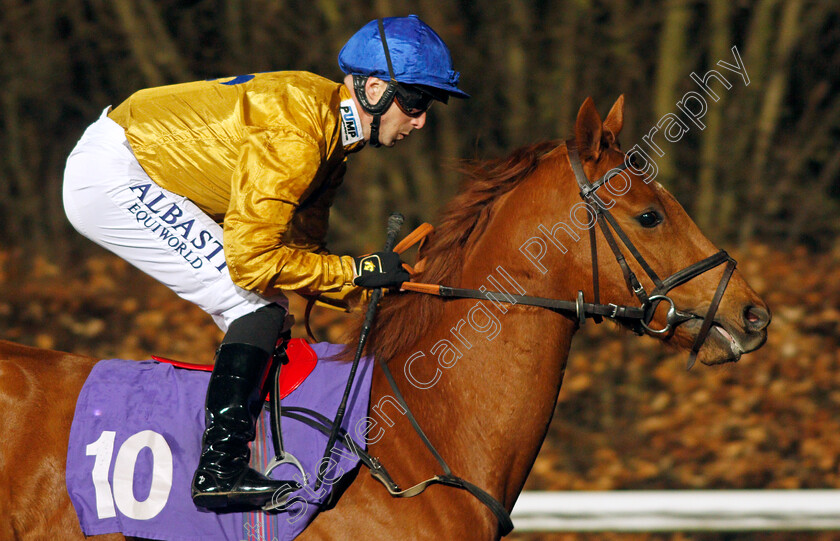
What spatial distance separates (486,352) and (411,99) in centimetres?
94

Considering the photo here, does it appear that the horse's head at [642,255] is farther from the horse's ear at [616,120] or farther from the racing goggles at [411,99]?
the racing goggles at [411,99]

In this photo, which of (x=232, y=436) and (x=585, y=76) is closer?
(x=232, y=436)

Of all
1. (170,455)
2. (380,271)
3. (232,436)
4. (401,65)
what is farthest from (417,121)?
(170,455)

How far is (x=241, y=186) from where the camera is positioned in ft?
8.51

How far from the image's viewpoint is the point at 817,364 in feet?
22.5

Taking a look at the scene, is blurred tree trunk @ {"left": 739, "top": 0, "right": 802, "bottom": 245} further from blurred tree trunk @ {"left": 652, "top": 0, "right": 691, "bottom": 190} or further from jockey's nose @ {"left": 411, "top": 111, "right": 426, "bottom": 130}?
jockey's nose @ {"left": 411, "top": 111, "right": 426, "bottom": 130}

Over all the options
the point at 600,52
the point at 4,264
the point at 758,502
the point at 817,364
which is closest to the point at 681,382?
the point at 817,364

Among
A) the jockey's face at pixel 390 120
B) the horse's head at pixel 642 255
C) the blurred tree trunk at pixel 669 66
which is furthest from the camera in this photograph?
the blurred tree trunk at pixel 669 66

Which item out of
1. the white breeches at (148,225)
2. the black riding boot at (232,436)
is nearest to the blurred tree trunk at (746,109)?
the white breeches at (148,225)

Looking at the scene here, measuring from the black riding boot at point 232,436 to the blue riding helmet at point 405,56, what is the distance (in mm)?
1066

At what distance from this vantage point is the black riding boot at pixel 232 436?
252cm

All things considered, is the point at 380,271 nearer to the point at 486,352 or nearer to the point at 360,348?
the point at 360,348

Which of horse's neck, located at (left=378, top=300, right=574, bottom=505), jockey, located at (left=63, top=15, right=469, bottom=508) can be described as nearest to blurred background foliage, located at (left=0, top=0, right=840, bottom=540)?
horse's neck, located at (left=378, top=300, right=574, bottom=505)

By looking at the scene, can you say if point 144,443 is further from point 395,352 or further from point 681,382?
point 681,382
